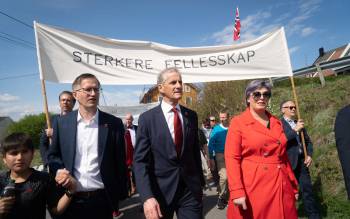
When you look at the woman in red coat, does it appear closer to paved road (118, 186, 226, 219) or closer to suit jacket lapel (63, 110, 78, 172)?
suit jacket lapel (63, 110, 78, 172)

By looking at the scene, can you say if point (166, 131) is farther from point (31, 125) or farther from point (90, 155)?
point (31, 125)

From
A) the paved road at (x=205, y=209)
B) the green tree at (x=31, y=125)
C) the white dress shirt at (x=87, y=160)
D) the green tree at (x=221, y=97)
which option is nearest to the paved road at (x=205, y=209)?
the paved road at (x=205, y=209)

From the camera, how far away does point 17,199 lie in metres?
2.56

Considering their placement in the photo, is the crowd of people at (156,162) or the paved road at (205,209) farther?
the paved road at (205,209)

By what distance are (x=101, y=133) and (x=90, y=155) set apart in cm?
22

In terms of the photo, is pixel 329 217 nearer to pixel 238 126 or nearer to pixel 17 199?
pixel 238 126

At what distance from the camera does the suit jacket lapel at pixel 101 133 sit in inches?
119

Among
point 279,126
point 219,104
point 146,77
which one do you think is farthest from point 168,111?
point 219,104

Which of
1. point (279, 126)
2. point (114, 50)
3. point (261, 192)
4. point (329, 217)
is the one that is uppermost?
point (114, 50)

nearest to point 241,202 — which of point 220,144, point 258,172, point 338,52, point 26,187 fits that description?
point 258,172

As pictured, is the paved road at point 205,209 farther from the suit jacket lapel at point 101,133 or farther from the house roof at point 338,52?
the house roof at point 338,52

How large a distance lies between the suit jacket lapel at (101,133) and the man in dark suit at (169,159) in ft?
1.01

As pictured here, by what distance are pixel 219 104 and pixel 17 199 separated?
22.2 metres

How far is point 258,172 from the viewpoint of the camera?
3.21 m
